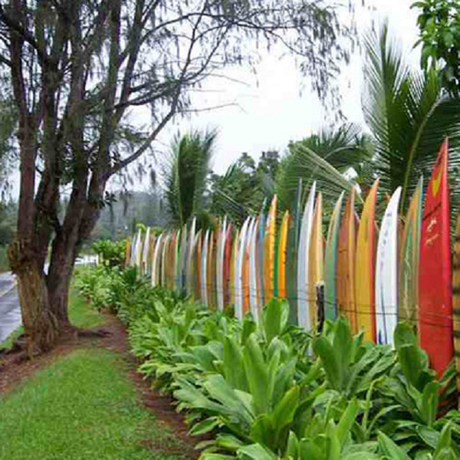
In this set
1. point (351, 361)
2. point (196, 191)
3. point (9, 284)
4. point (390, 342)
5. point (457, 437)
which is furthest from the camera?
point (9, 284)

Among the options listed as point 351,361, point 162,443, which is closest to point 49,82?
point 162,443

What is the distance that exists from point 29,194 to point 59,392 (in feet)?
14.3

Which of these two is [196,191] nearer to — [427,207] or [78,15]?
[78,15]

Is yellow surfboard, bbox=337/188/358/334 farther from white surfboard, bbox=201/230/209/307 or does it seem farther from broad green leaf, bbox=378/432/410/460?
white surfboard, bbox=201/230/209/307

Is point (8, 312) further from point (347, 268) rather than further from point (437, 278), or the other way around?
point (437, 278)

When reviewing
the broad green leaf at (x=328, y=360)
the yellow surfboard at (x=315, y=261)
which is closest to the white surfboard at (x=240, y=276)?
the yellow surfboard at (x=315, y=261)

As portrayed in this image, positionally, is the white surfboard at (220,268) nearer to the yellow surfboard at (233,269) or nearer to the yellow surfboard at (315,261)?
the yellow surfboard at (233,269)

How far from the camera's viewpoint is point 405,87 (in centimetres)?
773

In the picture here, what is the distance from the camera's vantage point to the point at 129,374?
8.55m

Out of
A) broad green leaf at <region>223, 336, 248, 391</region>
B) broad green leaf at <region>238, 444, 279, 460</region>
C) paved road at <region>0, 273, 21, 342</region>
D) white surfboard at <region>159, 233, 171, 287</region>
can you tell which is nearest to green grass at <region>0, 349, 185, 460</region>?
broad green leaf at <region>223, 336, 248, 391</region>

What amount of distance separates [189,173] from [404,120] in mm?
9874

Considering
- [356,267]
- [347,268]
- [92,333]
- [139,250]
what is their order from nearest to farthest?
[356,267], [347,268], [92,333], [139,250]

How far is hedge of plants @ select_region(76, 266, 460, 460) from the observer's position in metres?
3.56

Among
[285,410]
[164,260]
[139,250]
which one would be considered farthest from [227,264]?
[139,250]
